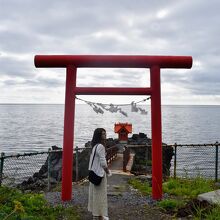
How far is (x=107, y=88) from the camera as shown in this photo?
8898 millimetres

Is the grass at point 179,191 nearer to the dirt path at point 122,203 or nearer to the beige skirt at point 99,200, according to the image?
the dirt path at point 122,203

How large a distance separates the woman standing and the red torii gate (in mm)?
1555

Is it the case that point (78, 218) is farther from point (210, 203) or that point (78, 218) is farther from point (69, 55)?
point (69, 55)

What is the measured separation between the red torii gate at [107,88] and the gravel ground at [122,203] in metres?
0.35

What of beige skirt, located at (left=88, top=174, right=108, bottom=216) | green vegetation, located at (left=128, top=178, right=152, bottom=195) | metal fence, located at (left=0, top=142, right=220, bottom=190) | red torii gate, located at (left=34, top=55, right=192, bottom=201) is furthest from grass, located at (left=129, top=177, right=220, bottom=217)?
beige skirt, located at (left=88, top=174, right=108, bottom=216)

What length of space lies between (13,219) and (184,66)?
551 centimetres

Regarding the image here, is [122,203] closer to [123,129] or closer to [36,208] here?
[36,208]

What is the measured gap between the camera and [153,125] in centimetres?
889

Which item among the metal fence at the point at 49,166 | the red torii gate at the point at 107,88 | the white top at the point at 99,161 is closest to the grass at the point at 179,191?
the metal fence at the point at 49,166

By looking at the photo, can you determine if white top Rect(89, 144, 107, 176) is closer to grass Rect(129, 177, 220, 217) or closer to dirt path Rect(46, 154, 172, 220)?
dirt path Rect(46, 154, 172, 220)

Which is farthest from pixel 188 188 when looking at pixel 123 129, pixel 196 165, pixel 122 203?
pixel 196 165

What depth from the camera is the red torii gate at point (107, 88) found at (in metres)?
8.75

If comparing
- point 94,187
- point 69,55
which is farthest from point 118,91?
point 94,187

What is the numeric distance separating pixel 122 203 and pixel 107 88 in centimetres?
281
